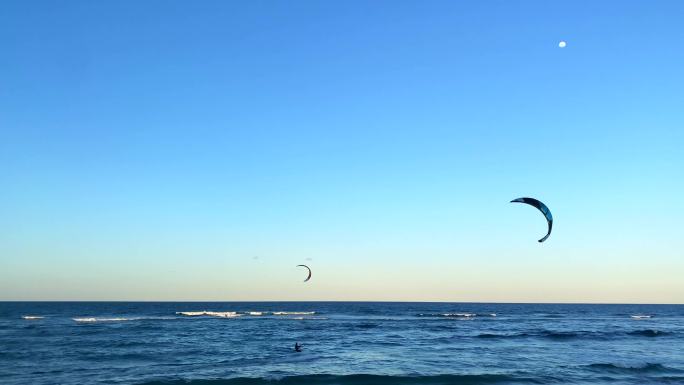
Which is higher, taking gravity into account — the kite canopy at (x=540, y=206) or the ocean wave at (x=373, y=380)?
the kite canopy at (x=540, y=206)

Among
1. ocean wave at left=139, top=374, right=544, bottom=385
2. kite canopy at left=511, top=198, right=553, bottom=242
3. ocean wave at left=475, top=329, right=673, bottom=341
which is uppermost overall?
kite canopy at left=511, top=198, right=553, bottom=242

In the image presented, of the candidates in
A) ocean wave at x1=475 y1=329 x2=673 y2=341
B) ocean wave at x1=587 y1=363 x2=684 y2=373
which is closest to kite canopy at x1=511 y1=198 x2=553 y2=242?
ocean wave at x1=587 y1=363 x2=684 y2=373

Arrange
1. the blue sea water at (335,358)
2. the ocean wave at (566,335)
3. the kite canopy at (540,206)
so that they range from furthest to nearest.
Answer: the ocean wave at (566,335), the blue sea water at (335,358), the kite canopy at (540,206)

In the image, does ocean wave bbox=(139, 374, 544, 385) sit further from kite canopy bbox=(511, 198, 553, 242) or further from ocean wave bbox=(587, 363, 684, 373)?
kite canopy bbox=(511, 198, 553, 242)

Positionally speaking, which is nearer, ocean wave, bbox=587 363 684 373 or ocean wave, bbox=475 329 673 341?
ocean wave, bbox=587 363 684 373

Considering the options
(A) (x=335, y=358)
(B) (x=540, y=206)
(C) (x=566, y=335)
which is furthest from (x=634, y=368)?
(C) (x=566, y=335)

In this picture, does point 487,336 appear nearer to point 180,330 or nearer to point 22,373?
point 180,330

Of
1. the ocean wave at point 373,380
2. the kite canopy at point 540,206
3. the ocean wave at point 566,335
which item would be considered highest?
the kite canopy at point 540,206

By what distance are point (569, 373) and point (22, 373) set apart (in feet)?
96.4

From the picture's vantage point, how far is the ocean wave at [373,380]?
2478 cm

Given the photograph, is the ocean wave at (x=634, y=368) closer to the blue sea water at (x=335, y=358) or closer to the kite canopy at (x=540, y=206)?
the blue sea water at (x=335, y=358)

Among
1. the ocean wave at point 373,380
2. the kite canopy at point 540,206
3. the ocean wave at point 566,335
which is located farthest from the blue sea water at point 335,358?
the kite canopy at point 540,206

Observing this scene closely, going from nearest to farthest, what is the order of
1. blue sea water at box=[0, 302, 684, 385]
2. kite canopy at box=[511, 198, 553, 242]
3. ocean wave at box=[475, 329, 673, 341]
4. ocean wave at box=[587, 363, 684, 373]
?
kite canopy at box=[511, 198, 553, 242], blue sea water at box=[0, 302, 684, 385], ocean wave at box=[587, 363, 684, 373], ocean wave at box=[475, 329, 673, 341]

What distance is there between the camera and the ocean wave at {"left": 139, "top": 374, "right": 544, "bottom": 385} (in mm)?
24781
